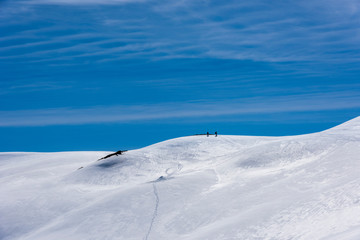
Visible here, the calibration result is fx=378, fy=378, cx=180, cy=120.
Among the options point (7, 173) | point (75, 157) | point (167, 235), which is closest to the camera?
point (167, 235)

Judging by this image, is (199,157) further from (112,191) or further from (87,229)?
(87,229)

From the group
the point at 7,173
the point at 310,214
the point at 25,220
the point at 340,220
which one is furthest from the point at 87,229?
the point at 7,173

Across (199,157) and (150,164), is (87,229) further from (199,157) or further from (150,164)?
(199,157)

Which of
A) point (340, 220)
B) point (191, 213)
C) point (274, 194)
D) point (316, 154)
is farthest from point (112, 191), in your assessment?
point (340, 220)

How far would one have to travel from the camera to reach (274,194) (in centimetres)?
2339

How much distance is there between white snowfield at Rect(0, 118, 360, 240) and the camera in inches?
757

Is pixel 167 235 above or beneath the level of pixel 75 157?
beneath

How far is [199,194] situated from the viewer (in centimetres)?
2734

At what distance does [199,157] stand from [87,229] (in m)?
15.6

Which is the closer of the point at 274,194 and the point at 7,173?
the point at 274,194

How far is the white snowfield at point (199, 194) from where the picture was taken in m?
19.2

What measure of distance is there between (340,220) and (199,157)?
22.5 metres

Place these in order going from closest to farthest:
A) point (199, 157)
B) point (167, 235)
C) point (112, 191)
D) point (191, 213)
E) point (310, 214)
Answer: point (310, 214)
point (167, 235)
point (191, 213)
point (112, 191)
point (199, 157)

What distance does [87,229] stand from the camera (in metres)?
25.3
